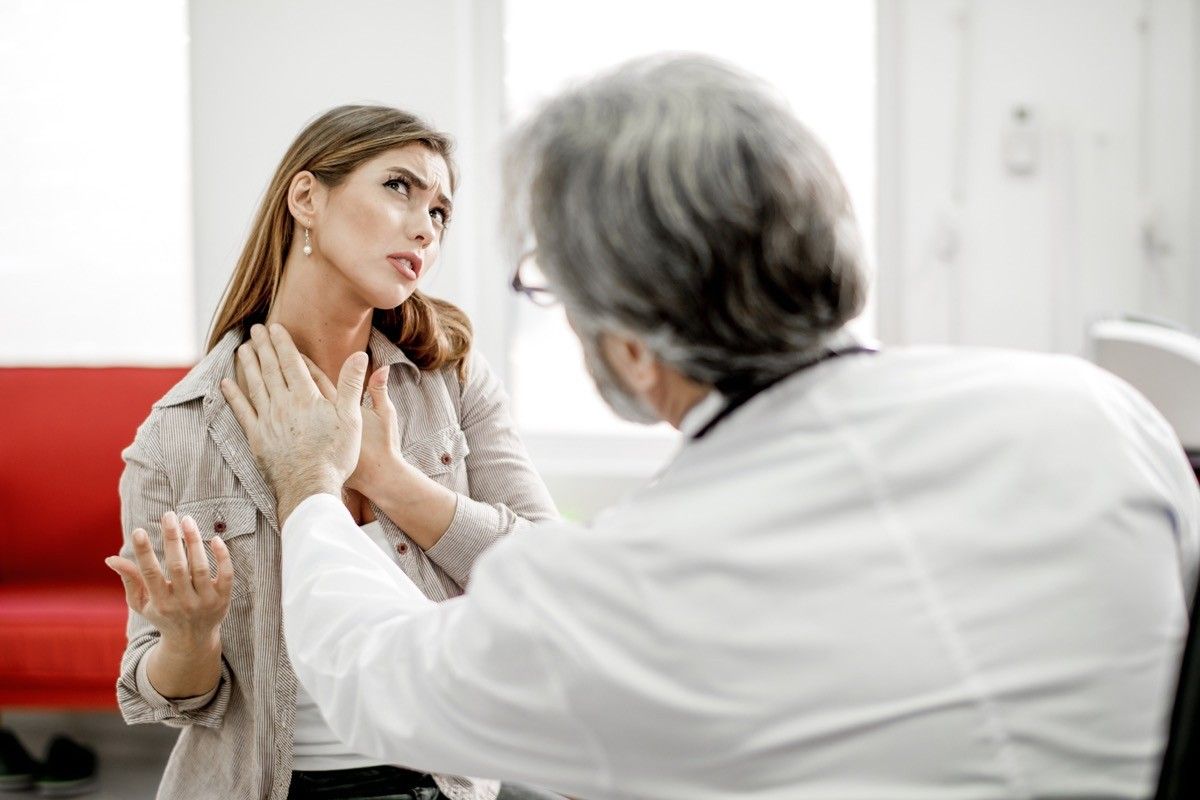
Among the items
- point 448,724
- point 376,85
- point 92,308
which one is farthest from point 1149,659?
point 92,308

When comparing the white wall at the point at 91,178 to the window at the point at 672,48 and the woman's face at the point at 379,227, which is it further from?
the woman's face at the point at 379,227

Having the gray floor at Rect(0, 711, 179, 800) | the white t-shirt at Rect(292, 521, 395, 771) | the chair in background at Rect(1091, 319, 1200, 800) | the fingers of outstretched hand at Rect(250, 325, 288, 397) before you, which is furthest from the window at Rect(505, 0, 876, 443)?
the white t-shirt at Rect(292, 521, 395, 771)

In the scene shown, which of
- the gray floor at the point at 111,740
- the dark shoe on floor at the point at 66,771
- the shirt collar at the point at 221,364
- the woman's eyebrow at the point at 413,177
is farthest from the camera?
the gray floor at the point at 111,740

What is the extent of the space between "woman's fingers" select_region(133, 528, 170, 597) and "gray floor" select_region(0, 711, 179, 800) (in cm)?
182

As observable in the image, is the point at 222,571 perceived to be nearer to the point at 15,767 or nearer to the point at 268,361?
the point at 268,361

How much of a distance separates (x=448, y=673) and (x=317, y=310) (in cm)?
83

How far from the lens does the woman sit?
140cm

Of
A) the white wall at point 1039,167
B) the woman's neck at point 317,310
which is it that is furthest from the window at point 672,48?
the woman's neck at point 317,310

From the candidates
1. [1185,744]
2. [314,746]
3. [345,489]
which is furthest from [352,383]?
[1185,744]

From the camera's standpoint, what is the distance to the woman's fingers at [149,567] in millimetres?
1238

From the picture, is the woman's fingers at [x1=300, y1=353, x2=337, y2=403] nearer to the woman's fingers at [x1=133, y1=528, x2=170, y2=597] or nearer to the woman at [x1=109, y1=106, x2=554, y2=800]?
the woman at [x1=109, y1=106, x2=554, y2=800]

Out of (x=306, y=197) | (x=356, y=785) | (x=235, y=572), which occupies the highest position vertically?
(x=306, y=197)

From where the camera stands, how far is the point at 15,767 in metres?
2.84

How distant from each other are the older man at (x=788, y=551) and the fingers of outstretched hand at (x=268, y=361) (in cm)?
60
